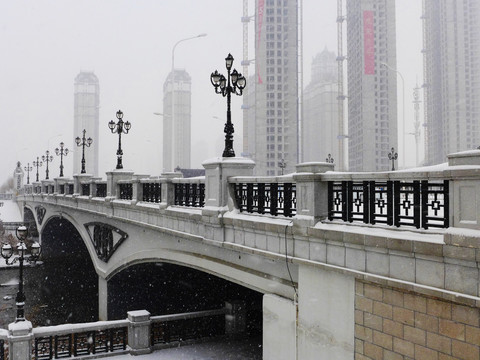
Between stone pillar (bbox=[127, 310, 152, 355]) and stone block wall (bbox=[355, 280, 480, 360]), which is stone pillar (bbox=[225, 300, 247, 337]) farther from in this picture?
stone block wall (bbox=[355, 280, 480, 360])

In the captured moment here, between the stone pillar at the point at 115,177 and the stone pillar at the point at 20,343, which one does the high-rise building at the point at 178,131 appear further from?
the stone pillar at the point at 20,343

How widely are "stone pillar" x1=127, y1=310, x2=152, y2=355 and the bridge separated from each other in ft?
13.8

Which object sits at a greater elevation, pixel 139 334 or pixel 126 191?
pixel 126 191

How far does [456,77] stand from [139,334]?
5837 cm

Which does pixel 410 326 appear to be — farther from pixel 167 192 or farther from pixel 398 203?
pixel 167 192

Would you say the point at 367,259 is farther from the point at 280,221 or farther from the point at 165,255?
the point at 165,255

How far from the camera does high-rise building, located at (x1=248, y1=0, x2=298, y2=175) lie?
3132 inches

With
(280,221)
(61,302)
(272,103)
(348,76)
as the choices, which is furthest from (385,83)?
(280,221)

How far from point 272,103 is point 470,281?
75.5 metres

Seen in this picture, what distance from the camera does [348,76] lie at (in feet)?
250

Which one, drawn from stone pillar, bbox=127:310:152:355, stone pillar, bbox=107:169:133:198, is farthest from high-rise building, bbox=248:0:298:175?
stone pillar, bbox=127:310:152:355

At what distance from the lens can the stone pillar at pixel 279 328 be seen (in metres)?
8.95

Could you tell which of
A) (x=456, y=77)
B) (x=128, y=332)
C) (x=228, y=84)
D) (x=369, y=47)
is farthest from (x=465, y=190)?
(x=369, y=47)

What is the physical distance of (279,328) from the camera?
30.5 feet
